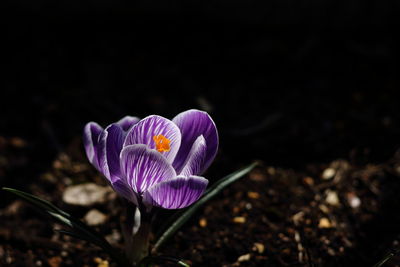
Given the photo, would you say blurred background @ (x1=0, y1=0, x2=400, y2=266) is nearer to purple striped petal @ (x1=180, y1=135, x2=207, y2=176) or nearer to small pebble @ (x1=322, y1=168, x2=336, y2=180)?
small pebble @ (x1=322, y1=168, x2=336, y2=180)

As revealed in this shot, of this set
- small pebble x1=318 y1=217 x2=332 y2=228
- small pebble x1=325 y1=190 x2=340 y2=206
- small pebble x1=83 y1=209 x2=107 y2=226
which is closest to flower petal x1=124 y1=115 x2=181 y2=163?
small pebble x1=83 y1=209 x2=107 y2=226

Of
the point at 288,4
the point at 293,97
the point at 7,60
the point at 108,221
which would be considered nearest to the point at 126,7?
the point at 7,60

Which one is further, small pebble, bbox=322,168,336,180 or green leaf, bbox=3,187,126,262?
small pebble, bbox=322,168,336,180

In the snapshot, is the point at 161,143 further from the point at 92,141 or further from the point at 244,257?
the point at 244,257

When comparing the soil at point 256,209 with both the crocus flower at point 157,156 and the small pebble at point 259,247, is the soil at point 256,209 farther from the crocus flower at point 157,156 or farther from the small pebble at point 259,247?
the crocus flower at point 157,156

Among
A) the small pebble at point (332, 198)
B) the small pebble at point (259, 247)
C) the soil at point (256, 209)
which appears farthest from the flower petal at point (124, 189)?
the small pebble at point (332, 198)
